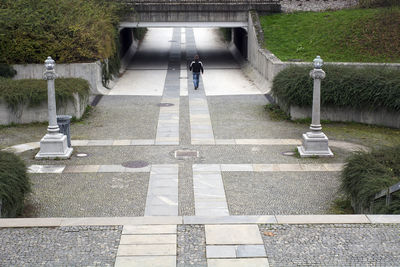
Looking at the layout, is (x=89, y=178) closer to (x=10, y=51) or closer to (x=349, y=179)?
(x=349, y=179)

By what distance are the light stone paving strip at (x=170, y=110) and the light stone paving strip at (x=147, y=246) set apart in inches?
316

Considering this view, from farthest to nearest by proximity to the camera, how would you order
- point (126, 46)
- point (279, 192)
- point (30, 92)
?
point (126, 46)
point (30, 92)
point (279, 192)

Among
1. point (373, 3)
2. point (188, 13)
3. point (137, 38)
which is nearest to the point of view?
point (188, 13)

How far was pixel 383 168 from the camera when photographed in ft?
36.3

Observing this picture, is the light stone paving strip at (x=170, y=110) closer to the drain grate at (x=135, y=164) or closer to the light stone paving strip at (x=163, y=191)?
the drain grate at (x=135, y=164)

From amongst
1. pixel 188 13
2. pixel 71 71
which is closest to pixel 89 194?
pixel 71 71

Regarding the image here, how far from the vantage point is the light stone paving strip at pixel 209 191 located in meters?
11.6

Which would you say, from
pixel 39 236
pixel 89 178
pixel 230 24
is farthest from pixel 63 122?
pixel 230 24

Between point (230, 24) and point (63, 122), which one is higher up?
point (230, 24)

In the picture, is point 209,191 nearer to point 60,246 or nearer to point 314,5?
point 60,246

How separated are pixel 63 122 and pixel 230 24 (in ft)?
60.5

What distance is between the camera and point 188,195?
12484 millimetres

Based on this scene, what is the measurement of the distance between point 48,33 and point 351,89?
516 inches

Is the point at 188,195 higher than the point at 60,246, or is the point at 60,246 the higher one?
the point at 60,246
